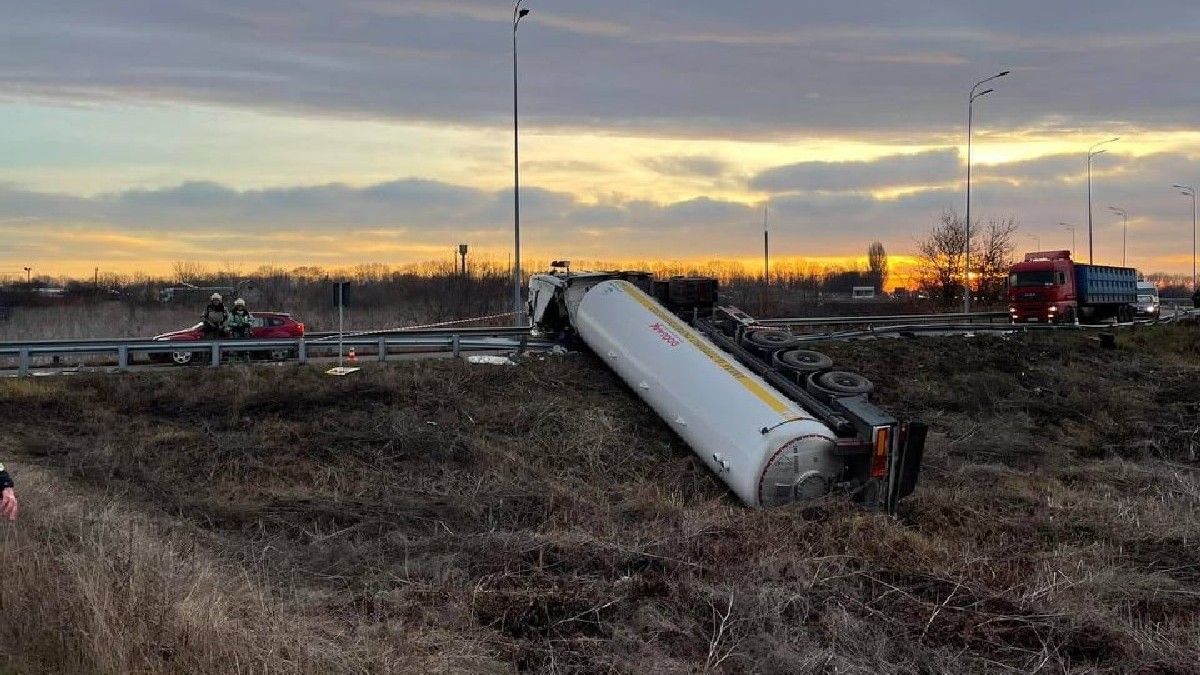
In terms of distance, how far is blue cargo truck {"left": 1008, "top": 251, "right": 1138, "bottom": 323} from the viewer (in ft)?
114

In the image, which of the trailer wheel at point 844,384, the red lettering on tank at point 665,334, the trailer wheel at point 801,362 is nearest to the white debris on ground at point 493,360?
the red lettering on tank at point 665,334

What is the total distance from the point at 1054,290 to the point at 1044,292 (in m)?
0.35

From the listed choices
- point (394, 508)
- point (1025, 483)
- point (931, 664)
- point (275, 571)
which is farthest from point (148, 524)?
point (1025, 483)

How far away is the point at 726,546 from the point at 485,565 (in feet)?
7.55

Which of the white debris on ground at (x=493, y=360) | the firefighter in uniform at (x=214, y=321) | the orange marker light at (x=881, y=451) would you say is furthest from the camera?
the firefighter in uniform at (x=214, y=321)

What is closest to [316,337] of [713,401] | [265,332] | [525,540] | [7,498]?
[265,332]

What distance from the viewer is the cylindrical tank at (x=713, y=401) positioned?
1080cm

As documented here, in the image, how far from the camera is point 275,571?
8289 millimetres

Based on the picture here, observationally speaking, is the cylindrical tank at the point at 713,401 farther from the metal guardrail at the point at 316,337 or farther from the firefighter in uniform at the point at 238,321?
the firefighter in uniform at the point at 238,321

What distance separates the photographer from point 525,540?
29.3ft

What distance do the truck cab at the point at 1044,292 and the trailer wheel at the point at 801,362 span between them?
25277 mm

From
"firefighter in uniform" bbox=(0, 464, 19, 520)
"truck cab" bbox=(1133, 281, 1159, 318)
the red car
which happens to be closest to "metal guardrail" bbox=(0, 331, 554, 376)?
the red car

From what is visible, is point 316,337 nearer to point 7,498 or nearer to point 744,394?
point 744,394

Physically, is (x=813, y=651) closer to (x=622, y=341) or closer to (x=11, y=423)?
(x=622, y=341)
